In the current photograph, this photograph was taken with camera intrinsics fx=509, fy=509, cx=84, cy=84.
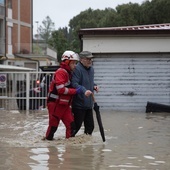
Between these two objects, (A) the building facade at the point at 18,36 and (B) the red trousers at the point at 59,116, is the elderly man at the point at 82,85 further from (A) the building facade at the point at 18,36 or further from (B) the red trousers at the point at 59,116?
(A) the building facade at the point at 18,36

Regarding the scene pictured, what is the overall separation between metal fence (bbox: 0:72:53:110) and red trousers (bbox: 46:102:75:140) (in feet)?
27.9

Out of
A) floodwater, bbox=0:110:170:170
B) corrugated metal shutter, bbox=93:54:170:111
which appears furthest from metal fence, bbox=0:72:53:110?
floodwater, bbox=0:110:170:170

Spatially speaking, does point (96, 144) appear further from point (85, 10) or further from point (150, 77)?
point (85, 10)

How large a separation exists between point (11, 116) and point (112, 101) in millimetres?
4550

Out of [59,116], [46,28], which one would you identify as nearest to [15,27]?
[59,116]

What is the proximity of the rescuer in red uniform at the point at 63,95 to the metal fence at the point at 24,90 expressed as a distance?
8538 millimetres

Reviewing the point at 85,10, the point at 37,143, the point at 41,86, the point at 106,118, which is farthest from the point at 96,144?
the point at 85,10

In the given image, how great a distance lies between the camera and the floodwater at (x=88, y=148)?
776 centimetres

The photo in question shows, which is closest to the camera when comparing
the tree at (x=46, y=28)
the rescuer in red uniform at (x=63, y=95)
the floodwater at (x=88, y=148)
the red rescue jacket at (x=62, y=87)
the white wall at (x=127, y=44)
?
the floodwater at (x=88, y=148)

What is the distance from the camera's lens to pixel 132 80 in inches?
745

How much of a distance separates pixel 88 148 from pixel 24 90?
389 inches

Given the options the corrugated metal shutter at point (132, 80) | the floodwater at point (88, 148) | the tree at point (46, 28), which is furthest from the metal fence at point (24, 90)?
the tree at point (46, 28)

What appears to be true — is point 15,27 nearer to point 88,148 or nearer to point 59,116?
point 59,116

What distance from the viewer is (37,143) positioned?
31.6 ft
